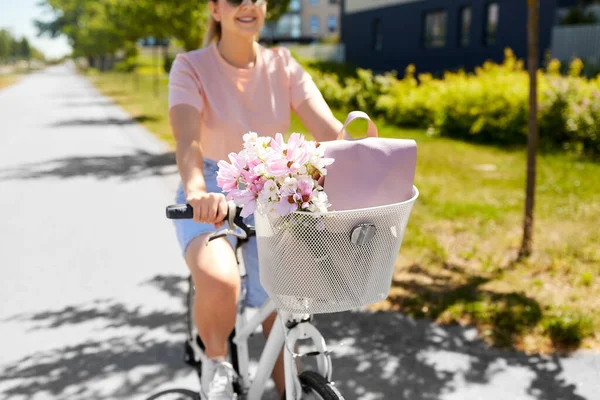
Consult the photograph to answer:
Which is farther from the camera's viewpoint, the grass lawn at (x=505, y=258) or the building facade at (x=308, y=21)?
the building facade at (x=308, y=21)

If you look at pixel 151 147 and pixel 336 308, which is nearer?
pixel 336 308

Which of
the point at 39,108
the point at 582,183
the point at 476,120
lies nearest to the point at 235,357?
the point at 582,183

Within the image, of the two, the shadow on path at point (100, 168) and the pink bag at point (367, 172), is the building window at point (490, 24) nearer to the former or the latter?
the shadow on path at point (100, 168)

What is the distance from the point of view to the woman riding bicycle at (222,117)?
2.46m

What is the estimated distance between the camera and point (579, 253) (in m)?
5.74

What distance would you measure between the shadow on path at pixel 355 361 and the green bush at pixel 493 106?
723 centimetres

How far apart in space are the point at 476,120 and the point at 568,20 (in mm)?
7680

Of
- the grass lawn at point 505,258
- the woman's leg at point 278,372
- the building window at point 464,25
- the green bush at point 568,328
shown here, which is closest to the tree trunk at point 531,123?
the grass lawn at point 505,258

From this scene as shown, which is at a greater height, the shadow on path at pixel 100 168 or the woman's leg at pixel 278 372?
the woman's leg at pixel 278 372

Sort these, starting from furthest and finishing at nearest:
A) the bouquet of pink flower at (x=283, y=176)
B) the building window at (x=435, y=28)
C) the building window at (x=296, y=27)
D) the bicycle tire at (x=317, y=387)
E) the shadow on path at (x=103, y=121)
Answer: the building window at (x=296, y=27) → the building window at (x=435, y=28) → the shadow on path at (x=103, y=121) → the bicycle tire at (x=317, y=387) → the bouquet of pink flower at (x=283, y=176)

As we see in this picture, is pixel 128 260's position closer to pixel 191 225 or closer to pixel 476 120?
pixel 191 225

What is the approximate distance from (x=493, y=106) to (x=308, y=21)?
58.4 m

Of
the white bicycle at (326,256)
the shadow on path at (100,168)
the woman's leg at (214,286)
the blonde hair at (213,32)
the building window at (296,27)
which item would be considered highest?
the building window at (296,27)

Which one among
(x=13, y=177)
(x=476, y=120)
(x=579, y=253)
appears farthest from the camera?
(x=476, y=120)
